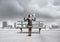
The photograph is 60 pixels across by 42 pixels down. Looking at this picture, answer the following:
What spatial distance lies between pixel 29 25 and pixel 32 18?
38 cm

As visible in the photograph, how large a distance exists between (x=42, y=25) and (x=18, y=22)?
67.7 inches

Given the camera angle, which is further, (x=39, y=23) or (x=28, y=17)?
(x=39, y=23)

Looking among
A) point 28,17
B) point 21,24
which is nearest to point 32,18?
point 28,17

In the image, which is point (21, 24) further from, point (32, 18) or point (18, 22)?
point (32, 18)

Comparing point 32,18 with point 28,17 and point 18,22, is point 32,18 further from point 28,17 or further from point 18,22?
point 18,22

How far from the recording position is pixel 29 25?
9344mm

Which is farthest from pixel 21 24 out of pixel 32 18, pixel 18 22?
pixel 32 18

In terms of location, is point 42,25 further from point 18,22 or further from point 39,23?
point 18,22

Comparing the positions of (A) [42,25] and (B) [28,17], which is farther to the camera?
(A) [42,25]

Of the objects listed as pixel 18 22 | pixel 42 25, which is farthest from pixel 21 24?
pixel 42 25

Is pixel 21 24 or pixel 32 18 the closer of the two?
pixel 32 18

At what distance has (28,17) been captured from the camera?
9.39 meters

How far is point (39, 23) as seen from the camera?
14914 mm

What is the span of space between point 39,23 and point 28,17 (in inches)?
220
